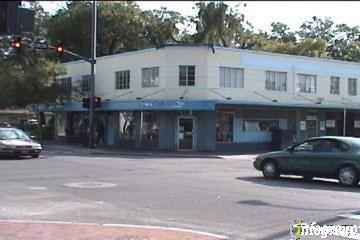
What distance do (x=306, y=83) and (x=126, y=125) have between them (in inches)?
497

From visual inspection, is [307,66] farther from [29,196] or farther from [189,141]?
[29,196]

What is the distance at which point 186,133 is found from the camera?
35750 millimetres

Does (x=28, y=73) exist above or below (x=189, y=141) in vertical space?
above

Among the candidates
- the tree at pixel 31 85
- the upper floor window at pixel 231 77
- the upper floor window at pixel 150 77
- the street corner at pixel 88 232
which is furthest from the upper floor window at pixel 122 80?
the street corner at pixel 88 232

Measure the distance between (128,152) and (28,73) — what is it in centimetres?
1174

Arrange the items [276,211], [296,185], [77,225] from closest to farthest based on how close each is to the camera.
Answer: [77,225]
[276,211]
[296,185]

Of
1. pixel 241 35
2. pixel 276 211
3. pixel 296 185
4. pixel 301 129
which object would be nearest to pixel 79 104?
pixel 301 129

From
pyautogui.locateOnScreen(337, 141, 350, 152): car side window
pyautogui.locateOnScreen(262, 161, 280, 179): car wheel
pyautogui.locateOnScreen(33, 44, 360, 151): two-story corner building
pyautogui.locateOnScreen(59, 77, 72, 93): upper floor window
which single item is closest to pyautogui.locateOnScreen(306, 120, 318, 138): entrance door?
pyautogui.locateOnScreen(33, 44, 360, 151): two-story corner building

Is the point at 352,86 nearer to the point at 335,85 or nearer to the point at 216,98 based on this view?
the point at 335,85

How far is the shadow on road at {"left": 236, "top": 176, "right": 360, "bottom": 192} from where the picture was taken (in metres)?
16.3

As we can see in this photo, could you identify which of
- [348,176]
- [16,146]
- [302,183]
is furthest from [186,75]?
[348,176]

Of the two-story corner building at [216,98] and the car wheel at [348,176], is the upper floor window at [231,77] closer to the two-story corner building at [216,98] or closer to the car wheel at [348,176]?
the two-story corner building at [216,98]

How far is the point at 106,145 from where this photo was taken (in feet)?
131

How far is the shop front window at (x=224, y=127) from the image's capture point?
36031 millimetres
